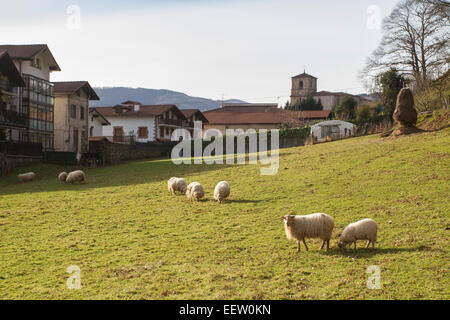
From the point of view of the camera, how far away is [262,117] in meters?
90.4

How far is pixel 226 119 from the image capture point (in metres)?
92.3

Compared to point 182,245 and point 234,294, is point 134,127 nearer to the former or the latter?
point 182,245

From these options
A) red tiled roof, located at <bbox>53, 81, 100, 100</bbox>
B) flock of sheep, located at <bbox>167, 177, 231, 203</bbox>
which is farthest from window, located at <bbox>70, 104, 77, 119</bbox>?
flock of sheep, located at <bbox>167, 177, 231, 203</bbox>

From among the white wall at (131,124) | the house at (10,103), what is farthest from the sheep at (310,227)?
the white wall at (131,124)

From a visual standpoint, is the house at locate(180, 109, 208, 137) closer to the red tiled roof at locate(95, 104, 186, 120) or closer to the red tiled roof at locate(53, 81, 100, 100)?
the red tiled roof at locate(95, 104, 186, 120)

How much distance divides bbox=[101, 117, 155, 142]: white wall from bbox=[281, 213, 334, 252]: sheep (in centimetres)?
6261

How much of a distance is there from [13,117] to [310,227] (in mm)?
40196

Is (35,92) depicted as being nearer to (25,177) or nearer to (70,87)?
(70,87)

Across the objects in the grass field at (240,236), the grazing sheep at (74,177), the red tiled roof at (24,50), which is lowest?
the grass field at (240,236)

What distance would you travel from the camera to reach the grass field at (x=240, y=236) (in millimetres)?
10547

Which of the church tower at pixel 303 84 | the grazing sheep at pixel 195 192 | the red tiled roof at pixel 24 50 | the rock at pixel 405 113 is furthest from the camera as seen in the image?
the church tower at pixel 303 84

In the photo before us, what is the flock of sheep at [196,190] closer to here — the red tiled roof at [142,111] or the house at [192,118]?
the red tiled roof at [142,111]

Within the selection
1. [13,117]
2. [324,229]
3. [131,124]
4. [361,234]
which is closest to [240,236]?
[324,229]

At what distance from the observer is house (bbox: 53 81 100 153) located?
185ft
